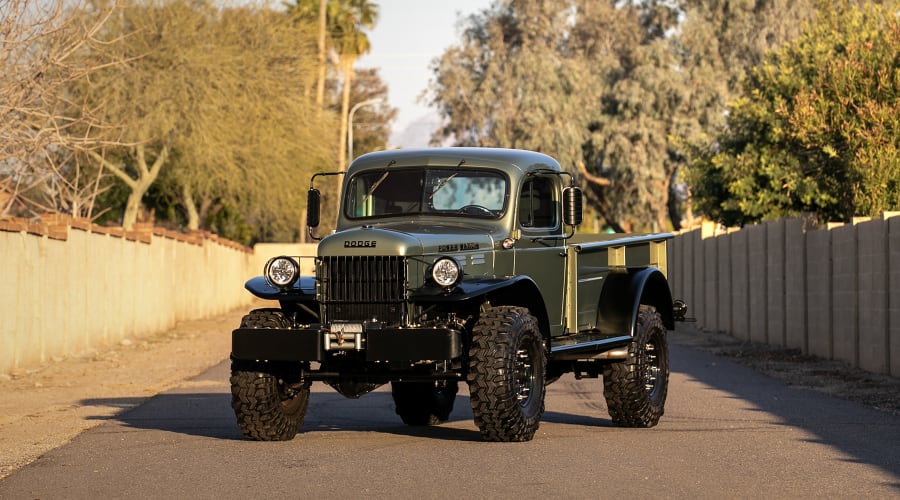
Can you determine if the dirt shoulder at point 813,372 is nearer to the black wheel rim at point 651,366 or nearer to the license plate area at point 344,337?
the black wheel rim at point 651,366

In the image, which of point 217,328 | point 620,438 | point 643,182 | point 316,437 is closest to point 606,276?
point 620,438

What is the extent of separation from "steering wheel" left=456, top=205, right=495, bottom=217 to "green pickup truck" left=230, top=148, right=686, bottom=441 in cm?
1

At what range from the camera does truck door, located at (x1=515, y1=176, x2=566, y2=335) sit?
560 inches

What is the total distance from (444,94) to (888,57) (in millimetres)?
42697

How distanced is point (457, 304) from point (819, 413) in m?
4.46

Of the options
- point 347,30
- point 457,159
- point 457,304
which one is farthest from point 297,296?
point 347,30

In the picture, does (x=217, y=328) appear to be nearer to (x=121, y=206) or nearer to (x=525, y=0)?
(x=121, y=206)

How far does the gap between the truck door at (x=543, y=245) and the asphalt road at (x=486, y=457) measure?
1174mm

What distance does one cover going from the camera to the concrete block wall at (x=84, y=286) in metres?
22.5

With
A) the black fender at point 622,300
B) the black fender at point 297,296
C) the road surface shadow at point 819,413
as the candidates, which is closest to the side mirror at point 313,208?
the black fender at point 297,296

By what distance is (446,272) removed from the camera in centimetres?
1261

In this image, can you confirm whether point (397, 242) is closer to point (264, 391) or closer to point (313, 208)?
point (264, 391)

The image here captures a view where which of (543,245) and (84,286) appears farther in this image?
(84,286)

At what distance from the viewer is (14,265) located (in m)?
22.5
